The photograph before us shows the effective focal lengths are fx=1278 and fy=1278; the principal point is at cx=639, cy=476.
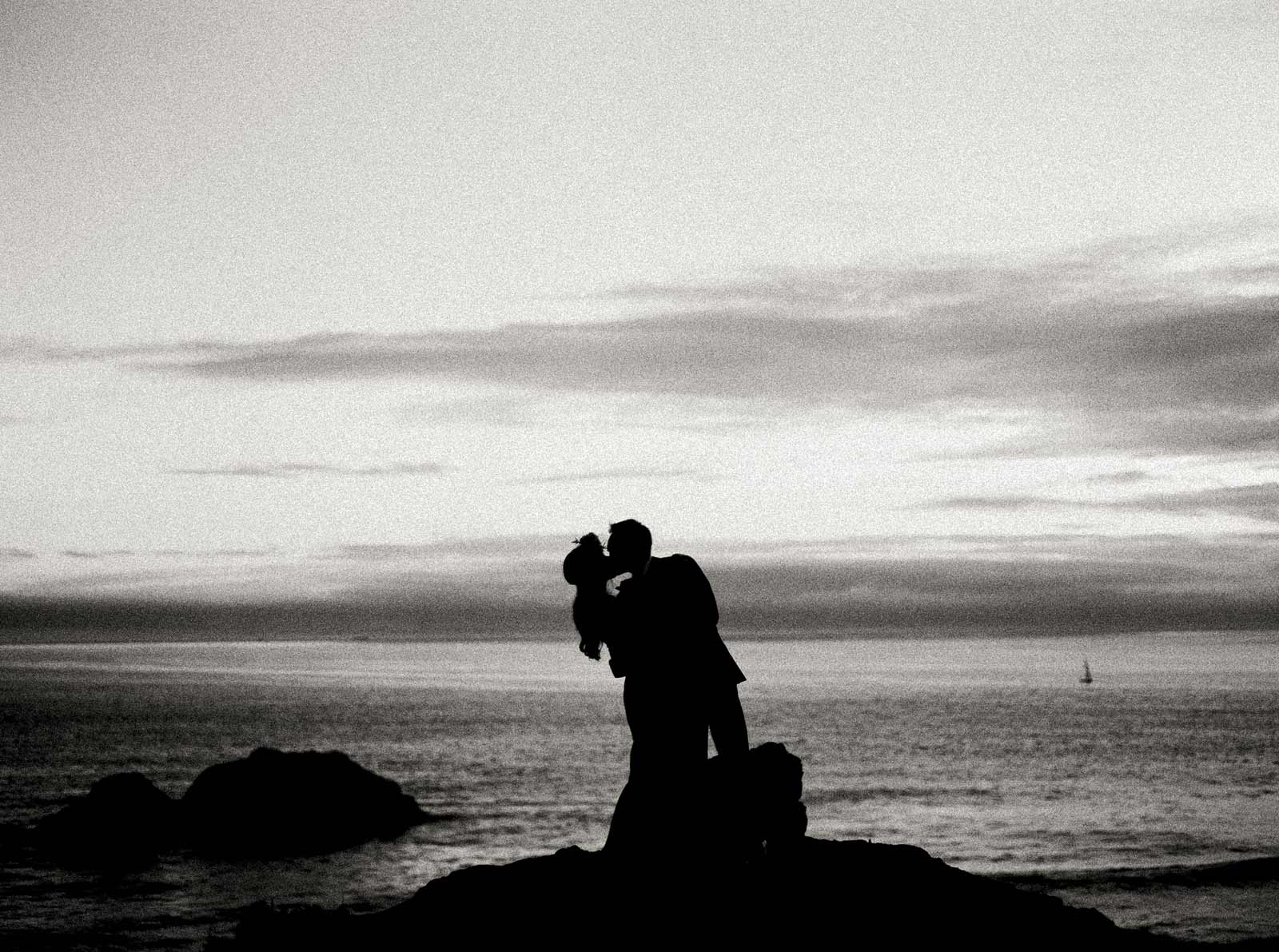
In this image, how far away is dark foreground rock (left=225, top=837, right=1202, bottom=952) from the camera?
896 centimetres

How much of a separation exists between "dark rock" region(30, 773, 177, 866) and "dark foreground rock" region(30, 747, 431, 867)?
25 mm

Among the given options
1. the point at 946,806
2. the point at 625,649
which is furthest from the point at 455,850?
the point at 625,649

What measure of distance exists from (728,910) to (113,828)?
1338 inches

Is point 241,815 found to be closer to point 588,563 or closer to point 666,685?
point 666,685

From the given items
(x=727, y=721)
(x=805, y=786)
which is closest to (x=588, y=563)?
(x=727, y=721)

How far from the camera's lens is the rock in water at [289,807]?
128 ft

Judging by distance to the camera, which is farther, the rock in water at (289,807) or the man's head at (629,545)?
the rock in water at (289,807)

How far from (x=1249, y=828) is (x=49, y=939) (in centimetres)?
3762

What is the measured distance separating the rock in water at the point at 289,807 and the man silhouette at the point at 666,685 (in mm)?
31555

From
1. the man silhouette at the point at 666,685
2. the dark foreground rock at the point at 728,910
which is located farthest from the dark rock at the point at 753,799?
the dark foreground rock at the point at 728,910

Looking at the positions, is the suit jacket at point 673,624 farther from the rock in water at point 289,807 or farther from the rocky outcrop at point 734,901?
the rock in water at point 289,807

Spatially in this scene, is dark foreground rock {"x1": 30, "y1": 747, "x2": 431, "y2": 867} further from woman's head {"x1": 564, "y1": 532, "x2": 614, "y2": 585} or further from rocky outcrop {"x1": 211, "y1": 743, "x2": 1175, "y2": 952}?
woman's head {"x1": 564, "y1": 532, "x2": 614, "y2": 585}

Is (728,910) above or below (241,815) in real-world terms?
above

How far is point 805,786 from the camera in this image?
5431 centimetres
